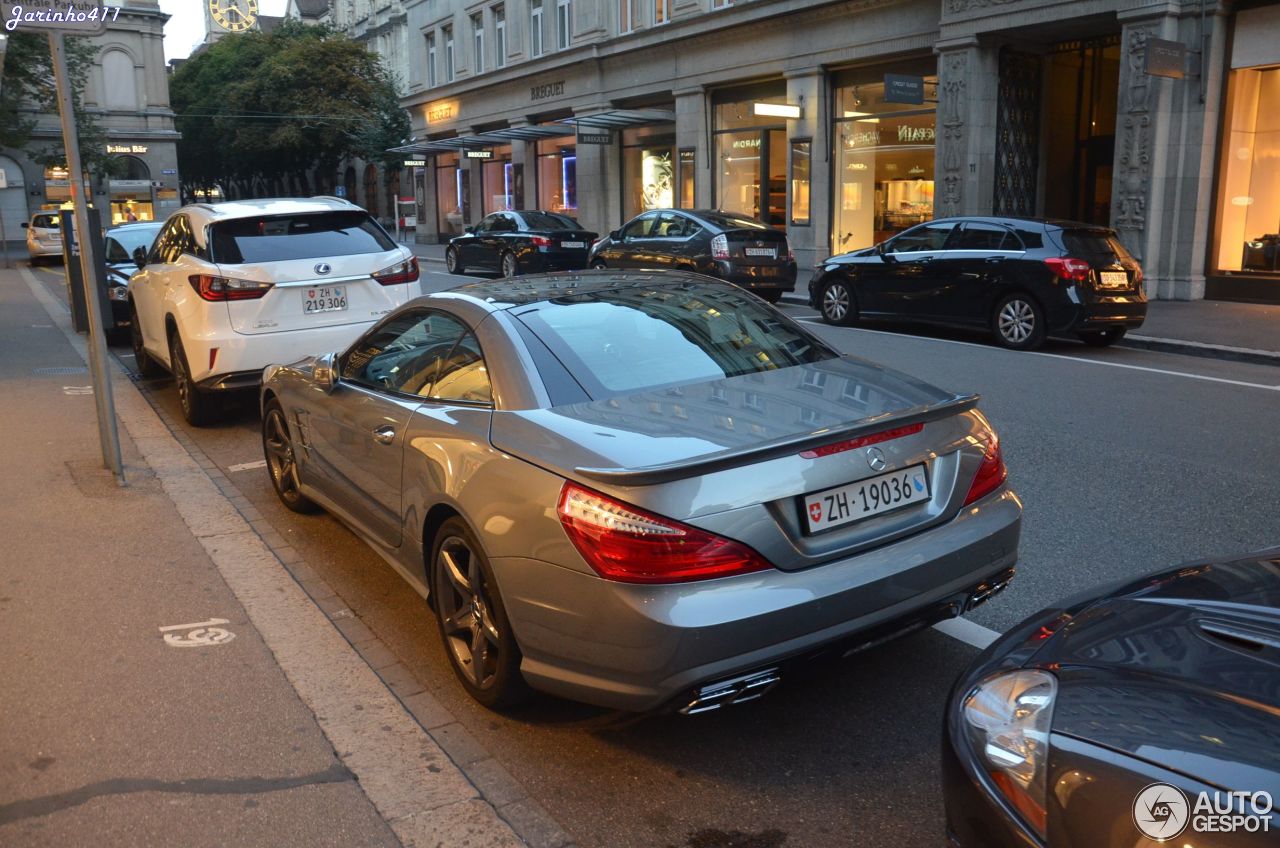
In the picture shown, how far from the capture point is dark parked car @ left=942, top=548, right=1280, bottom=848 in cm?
176

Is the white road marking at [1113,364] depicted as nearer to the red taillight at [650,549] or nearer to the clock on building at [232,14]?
the red taillight at [650,549]

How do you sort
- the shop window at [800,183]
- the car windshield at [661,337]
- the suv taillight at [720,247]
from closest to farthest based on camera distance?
the car windshield at [661,337] → the suv taillight at [720,247] → the shop window at [800,183]

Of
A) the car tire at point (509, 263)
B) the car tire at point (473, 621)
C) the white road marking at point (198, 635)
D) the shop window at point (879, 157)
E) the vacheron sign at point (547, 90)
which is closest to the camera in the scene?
the car tire at point (473, 621)

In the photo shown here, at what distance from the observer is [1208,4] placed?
16422mm

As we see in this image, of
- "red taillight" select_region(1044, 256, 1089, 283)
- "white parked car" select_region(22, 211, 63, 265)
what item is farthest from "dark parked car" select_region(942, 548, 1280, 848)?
"white parked car" select_region(22, 211, 63, 265)

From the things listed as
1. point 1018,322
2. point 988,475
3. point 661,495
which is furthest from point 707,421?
point 1018,322

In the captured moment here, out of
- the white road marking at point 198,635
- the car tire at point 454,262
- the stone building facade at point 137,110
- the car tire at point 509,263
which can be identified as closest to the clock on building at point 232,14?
the stone building facade at point 137,110

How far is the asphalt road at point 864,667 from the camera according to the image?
317cm

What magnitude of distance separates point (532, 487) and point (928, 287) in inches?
444

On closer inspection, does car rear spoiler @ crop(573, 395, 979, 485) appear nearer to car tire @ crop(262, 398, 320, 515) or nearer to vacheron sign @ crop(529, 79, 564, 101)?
car tire @ crop(262, 398, 320, 515)

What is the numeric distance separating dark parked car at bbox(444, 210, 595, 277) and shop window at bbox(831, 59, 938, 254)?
578 centimetres

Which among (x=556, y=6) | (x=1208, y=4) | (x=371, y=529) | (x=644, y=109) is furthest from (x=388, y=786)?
(x=556, y=6)

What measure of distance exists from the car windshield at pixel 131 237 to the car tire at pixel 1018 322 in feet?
36.8

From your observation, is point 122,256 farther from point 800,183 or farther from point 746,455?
point 800,183
